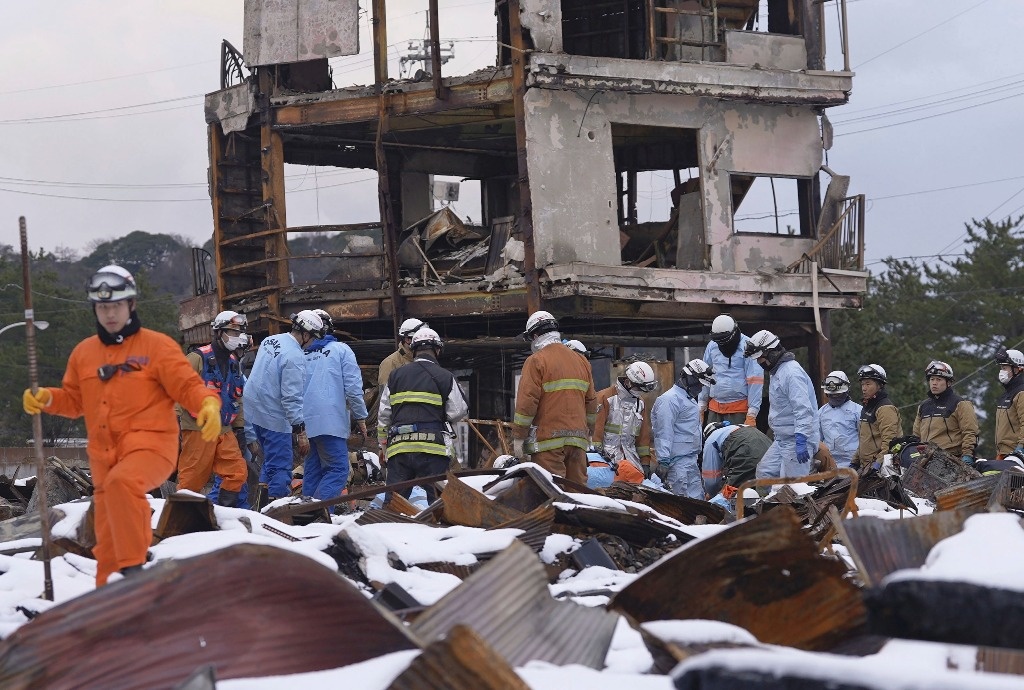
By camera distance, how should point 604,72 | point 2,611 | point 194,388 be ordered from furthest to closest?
point 604,72 < point 194,388 < point 2,611

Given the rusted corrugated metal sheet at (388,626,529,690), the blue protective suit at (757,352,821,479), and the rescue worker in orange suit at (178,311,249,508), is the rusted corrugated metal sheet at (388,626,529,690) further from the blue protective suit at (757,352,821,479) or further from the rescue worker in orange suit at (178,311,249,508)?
the blue protective suit at (757,352,821,479)

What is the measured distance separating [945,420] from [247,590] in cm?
1193

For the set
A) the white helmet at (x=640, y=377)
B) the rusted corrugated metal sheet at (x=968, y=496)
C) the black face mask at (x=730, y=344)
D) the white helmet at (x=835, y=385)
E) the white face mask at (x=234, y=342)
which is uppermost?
the white face mask at (x=234, y=342)

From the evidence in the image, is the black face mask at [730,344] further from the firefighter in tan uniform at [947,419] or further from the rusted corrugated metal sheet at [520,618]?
the rusted corrugated metal sheet at [520,618]

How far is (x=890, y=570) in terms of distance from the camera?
5363 millimetres

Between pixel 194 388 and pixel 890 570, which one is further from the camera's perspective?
pixel 194 388

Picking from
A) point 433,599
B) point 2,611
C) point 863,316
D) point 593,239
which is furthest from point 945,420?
point 863,316

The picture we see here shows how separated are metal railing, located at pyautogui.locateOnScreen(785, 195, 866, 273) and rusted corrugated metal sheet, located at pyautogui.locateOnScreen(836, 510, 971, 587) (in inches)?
655

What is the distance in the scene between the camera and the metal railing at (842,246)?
2202 centimetres

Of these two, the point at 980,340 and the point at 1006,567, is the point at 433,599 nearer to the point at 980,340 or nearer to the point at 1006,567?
the point at 1006,567

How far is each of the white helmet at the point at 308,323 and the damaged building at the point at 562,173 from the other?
8.50 meters

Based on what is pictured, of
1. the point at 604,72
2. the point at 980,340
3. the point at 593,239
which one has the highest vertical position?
the point at 604,72

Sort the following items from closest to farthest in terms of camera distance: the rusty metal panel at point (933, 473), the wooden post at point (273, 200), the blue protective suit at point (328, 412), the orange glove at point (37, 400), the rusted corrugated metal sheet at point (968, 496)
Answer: the orange glove at point (37, 400) → the rusted corrugated metal sheet at point (968, 496) → the blue protective suit at point (328, 412) → the rusty metal panel at point (933, 473) → the wooden post at point (273, 200)

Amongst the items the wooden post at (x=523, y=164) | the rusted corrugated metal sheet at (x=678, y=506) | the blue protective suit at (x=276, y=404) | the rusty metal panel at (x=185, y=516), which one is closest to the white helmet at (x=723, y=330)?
the blue protective suit at (x=276, y=404)
